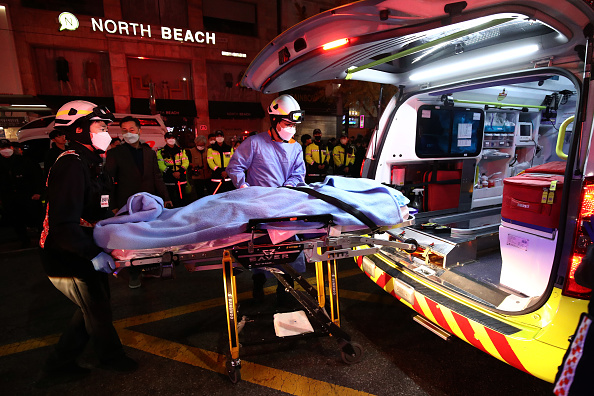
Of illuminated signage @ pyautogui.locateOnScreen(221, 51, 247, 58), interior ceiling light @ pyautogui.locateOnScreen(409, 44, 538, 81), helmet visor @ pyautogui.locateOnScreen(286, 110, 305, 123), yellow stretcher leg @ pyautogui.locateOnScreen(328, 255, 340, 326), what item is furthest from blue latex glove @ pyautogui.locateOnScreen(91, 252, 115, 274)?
illuminated signage @ pyautogui.locateOnScreen(221, 51, 247, 58)

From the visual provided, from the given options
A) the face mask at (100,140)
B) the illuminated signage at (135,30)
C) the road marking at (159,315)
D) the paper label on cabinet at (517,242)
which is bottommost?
the road marking at (159,315)

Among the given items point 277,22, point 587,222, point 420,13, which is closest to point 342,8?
point 420,13

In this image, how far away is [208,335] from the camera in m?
3.05

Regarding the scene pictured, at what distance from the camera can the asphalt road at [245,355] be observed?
2359 millimetres

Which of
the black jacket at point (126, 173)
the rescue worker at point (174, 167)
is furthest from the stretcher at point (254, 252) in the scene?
Result: the rescue worker at point (174, 167)

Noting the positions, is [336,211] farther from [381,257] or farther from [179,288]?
[179,288]

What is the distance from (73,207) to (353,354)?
238 centimetres

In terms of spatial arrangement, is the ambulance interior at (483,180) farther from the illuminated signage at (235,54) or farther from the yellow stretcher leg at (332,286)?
the illuminated signage at (235,54)

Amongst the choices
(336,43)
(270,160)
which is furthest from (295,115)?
(336,43)

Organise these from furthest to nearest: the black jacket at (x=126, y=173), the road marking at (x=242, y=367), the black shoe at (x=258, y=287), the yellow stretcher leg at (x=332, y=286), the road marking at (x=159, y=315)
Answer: the black jacket at (x=126, y=173)
the black shoe at (x=258, y=287)
the road marking at (x=159, y=315)
the yellow stretcher leg at (x=332, y=286)
the road marking at (x=242, y=367)

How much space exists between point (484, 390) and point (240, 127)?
17355 mm

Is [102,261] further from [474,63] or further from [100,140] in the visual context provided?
[474,63]

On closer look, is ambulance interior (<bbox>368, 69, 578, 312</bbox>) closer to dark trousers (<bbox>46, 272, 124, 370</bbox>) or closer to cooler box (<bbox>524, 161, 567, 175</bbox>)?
cooler box (<bbox>524, 161, 567, 175</bbox>)

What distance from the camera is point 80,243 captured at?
79.7 inches
